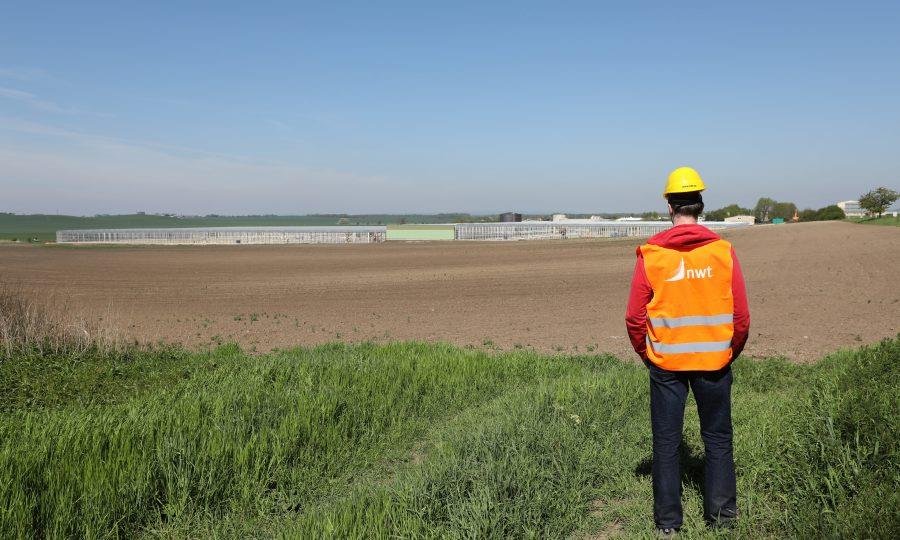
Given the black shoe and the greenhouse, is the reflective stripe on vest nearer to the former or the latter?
the black shoe

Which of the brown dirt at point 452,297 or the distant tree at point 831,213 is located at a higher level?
the distant tree at point 831,213

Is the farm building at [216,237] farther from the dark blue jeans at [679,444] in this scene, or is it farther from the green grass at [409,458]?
the dark blue jeans at [679,444]

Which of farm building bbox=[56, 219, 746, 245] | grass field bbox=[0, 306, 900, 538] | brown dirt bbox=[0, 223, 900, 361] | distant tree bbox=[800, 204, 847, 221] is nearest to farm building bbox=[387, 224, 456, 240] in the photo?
farm building bbox=[56, 219, 746, 245]

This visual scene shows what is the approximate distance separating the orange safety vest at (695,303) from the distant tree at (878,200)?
109 m

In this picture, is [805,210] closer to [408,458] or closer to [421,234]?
[421,234]

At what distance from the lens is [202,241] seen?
230ft

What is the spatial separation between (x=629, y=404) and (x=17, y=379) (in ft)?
24.3

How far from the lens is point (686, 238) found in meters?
3.68

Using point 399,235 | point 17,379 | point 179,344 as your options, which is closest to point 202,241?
point 399,235

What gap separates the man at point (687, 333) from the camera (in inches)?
145

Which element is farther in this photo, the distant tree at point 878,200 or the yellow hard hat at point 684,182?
the distant tree at point 878,200

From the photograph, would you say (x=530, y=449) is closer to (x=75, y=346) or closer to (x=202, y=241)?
(x=75, y=346)

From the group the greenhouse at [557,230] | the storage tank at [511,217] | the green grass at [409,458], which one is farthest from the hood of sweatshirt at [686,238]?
the storage tank at [511,217]

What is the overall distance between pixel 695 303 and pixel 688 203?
0.59 metres
